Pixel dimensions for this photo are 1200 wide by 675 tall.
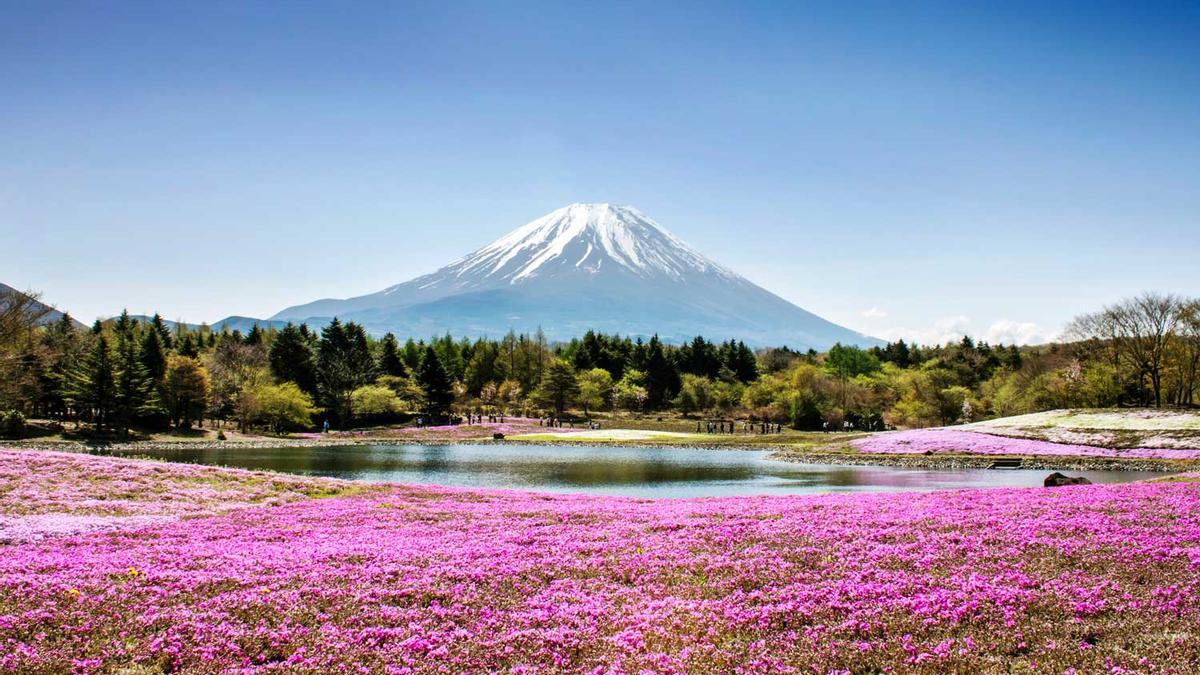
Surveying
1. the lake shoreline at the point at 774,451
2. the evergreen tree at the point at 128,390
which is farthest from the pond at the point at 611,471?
the evergreen tree at the point at 128,390

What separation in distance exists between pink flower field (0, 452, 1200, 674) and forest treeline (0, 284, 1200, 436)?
5950 cm

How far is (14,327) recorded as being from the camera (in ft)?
190

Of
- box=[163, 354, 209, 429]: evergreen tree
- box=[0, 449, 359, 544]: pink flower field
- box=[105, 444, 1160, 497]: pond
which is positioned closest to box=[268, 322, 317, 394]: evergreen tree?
box=[163, 354, 209, 429]: evergreen tree

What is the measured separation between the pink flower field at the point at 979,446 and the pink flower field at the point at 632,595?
3880 centimetres

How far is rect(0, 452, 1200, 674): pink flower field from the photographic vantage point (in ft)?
31.1

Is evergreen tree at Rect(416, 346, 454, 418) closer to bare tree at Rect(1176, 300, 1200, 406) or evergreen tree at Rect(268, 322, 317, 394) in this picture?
evergreen tree at Rect(268, 322, 317, 394)

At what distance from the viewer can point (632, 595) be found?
12172mm

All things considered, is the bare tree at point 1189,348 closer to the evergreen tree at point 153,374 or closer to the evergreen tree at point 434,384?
the evergreen tree at point 434,384

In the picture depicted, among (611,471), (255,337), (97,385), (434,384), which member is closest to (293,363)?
(434,384)

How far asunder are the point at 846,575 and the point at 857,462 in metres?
45.4

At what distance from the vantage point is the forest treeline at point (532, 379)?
7250cm

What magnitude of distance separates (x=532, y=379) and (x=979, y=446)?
86.4 meters

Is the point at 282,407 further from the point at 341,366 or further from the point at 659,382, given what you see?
the point at 659,382

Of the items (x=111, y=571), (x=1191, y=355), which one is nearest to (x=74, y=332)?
(x=111, y=571)
